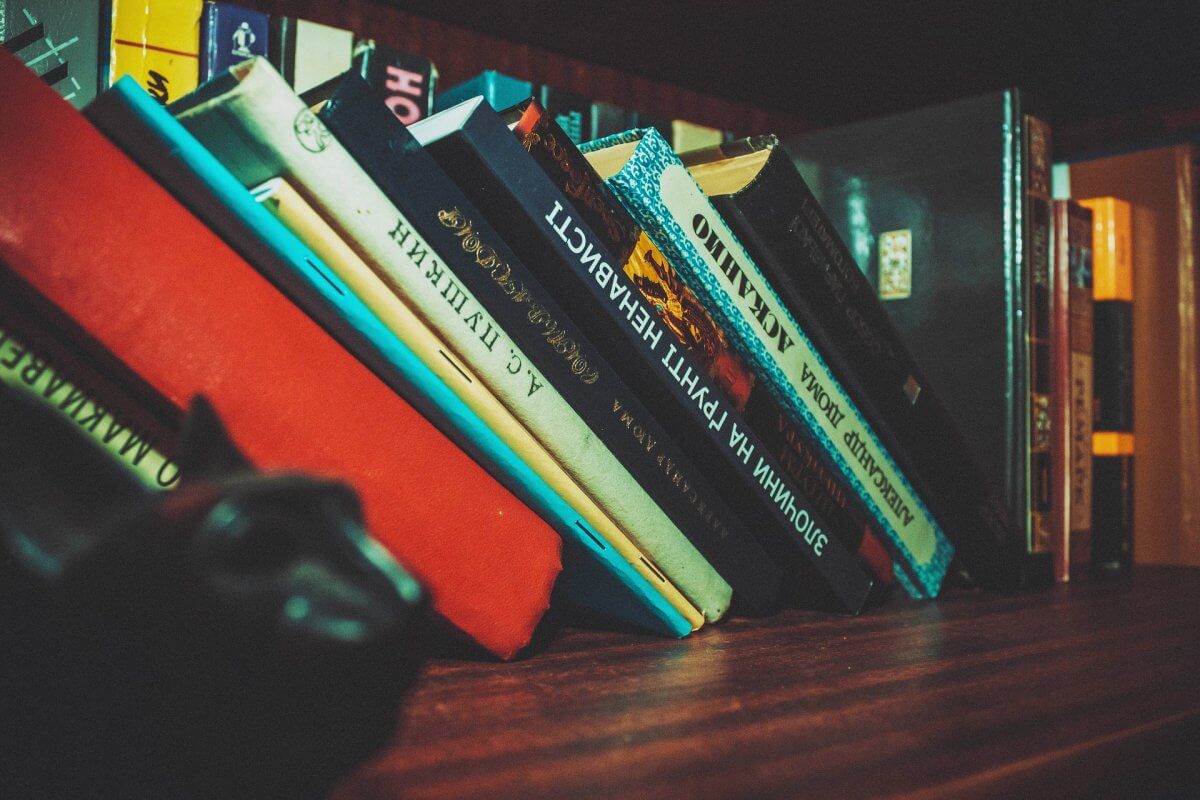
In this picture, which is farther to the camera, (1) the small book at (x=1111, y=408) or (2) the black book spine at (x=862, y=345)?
(1) the small book at (x=1111, y=408)

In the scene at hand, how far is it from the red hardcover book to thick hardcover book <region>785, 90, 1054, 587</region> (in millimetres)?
459

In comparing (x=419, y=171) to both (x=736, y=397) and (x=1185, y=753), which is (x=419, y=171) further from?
(x=1185, y=753)

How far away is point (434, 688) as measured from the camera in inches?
15.3

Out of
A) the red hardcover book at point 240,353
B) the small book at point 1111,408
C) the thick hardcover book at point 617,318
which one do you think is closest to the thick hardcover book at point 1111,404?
the small book at point 1111,408

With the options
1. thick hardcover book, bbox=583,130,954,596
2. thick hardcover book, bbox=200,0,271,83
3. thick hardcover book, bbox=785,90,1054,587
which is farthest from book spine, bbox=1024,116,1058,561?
thick hardcover book, bbox=200,0,271,83

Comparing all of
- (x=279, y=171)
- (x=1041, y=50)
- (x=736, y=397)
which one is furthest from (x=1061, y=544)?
(x=279, y=171)

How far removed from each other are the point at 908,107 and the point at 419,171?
97cm

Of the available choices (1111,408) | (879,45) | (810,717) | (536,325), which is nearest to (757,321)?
(536,325)

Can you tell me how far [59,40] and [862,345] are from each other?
0.59 meters

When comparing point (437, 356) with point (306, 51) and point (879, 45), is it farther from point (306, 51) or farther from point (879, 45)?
point (879, 45)

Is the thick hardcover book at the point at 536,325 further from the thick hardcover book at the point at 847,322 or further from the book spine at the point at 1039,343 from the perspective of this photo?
the book spine at the point at 1039,343

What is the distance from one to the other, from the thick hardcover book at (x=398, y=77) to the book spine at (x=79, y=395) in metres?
0.40

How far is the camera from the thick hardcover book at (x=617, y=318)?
18.0 inches

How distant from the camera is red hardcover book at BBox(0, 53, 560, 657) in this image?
1.10 ft
